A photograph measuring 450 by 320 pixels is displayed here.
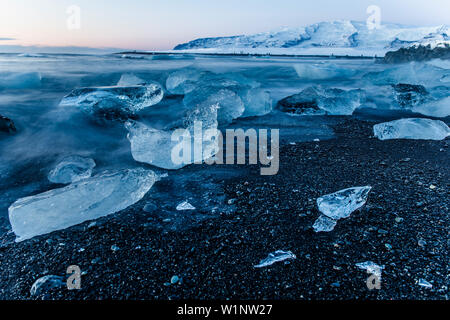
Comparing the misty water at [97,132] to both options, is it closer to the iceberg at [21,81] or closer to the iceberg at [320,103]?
the iceberg at [21,81]

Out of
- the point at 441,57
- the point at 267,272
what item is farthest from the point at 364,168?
the point at 441,57

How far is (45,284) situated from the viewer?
131 centimetres

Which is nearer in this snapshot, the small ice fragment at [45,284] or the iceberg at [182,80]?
the small ice fragment at [45,284]

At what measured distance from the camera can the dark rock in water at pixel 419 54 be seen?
1379 centimetres

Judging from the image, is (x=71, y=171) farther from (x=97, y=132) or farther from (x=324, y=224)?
(x=324, y=224)

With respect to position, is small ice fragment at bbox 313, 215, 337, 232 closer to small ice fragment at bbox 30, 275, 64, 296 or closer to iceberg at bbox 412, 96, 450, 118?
small ice fragment at bbox 30, 275, 64, 296

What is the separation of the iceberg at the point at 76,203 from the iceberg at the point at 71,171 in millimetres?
556

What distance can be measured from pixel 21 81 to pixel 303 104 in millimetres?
6167

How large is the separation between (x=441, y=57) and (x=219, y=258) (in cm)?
1726

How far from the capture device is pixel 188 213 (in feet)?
6.28

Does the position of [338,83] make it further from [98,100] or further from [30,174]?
[30,174]

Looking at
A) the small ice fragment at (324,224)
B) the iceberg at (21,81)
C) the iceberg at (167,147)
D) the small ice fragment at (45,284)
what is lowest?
the small ice fragment at (45,284)

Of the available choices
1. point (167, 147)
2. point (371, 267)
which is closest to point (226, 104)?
point (167, 147)

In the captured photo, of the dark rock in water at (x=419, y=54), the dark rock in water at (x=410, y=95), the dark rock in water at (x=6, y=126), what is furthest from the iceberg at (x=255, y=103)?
the dark rock in water at (x=419, y=54)
